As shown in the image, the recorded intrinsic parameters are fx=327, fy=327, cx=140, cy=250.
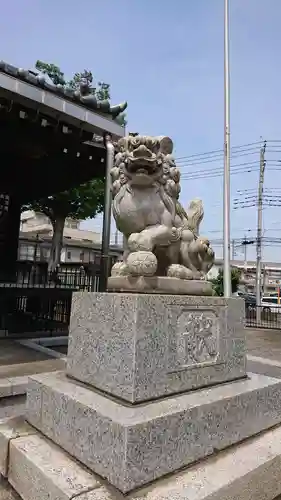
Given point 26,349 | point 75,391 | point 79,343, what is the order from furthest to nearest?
point 26,349
point 79,343
point 75,391

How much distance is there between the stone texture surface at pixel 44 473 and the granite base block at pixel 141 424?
63mm

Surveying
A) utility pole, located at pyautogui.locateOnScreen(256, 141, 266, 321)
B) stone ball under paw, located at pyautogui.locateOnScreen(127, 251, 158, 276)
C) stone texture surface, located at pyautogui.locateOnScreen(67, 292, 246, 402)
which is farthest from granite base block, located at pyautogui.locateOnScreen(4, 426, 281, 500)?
utility pole, located at pyautogui.locateOnScreen(256, 141, 266, 321)

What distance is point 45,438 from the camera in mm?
2432

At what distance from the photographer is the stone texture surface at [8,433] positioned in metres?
2.39

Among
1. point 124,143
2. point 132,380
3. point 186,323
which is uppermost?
point 124,143

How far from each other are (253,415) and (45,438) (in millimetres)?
1626

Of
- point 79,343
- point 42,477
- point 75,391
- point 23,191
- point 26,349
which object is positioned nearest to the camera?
point 42,477

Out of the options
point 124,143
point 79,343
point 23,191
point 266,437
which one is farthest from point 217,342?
point 23,191

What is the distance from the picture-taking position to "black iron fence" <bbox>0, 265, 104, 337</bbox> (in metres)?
7.59

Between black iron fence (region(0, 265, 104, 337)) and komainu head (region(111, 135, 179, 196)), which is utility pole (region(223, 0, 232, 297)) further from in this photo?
komainu head (region(111, 135, 179, 196))

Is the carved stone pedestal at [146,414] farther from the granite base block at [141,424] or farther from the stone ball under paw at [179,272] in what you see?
the stone ball under paw at [179,272]

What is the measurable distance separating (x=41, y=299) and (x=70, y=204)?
6613 millimetres

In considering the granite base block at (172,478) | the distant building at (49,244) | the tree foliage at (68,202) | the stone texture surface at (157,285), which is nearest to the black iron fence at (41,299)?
the distant building at (49,244)

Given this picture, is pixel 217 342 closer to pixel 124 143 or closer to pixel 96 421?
pixel 96 421
